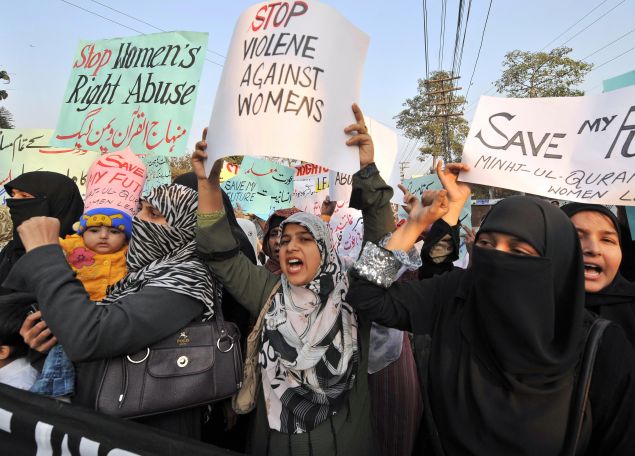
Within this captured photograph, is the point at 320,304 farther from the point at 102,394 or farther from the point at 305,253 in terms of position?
the point at 102,394

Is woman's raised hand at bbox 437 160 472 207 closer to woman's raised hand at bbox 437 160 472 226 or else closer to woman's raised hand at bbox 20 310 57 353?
woman's raised hand at bbox 437 160 472 226

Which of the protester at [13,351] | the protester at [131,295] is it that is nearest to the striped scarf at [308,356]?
the protester at [131,295]

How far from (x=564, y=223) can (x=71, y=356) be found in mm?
1587

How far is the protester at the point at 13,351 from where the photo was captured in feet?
4.61

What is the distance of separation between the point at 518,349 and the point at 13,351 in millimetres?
1707

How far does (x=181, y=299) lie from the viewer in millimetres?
1455

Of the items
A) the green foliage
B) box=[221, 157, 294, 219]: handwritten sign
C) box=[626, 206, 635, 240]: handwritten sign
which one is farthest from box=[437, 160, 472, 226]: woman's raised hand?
the green foliage

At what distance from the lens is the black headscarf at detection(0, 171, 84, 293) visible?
2.07 m

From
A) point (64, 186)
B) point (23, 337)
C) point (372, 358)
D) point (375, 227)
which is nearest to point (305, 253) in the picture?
point (375, 227)

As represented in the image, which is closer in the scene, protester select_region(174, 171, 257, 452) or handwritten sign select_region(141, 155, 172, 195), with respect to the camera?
protester select_region(174, 171, 257, 452)

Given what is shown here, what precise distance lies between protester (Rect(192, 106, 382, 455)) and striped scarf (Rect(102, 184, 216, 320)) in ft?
0.31

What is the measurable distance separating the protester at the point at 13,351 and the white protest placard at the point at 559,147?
78.4 inches

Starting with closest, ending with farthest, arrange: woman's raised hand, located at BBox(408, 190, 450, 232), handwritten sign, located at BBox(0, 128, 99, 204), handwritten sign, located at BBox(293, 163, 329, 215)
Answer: woman's raised hand, located at BBox(408, 190, 450, 232), handwritten sign, located at BBox(0, 128, 99, 204), handwritten sign, located at BBox(293, 163, 329, 215)

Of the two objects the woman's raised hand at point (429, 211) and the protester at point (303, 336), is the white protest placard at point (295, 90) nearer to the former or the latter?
the protester at point (303, 336)
